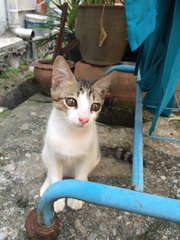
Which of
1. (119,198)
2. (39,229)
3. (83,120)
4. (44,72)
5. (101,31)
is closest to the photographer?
(119,198)

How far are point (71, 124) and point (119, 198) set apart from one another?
15.5 inches

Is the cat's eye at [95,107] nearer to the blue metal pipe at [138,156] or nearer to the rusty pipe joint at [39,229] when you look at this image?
the blue metal pipe at [138,156]

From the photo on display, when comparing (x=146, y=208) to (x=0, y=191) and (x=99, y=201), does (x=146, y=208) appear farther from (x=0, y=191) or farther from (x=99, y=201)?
(x=0, y=191)

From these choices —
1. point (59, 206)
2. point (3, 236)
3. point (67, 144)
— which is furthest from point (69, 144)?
point (3, 236)

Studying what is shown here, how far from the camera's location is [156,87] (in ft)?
3.82

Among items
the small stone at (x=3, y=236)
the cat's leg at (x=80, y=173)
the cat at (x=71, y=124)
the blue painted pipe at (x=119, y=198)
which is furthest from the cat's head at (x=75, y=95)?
the small stone at (x=3, y=236)

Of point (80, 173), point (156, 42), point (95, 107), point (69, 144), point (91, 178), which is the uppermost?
point (156, 42)

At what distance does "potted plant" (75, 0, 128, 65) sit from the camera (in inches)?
67.9

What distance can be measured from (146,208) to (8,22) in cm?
234

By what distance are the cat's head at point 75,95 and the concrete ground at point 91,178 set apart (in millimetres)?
359

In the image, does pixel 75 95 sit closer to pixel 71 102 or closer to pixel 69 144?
pixel 71 102

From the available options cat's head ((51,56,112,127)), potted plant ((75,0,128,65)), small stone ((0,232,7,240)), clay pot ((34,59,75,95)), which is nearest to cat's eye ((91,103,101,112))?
cat's head ((51,56,112,127))

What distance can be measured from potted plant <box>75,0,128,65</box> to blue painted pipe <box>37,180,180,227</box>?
1.34m

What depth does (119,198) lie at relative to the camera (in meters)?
0.58
